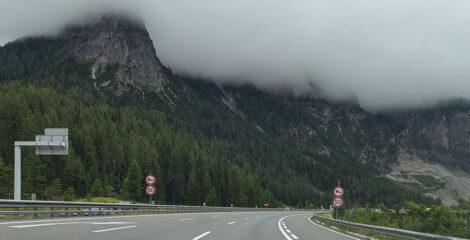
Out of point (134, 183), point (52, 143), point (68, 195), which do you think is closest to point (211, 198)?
point (134, 183)

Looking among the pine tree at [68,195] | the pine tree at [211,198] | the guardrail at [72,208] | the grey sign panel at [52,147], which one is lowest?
the pine tree at [211,198]

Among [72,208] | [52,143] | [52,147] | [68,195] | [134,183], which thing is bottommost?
[68,195]

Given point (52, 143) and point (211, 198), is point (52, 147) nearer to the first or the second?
point (52, 143)

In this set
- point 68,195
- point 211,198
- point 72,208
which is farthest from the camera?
point 211,198

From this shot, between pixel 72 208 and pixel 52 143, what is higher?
pixel 52 143

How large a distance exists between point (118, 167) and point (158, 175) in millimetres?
11319

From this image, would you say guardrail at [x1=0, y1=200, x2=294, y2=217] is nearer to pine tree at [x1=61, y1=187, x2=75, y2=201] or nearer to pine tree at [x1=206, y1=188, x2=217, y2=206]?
pine tree at [x1=61, y1=187, x2=75, y2=201]

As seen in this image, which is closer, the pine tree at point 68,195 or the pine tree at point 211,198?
the pine tree at point 68,195

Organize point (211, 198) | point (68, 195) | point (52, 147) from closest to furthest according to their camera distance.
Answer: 1. point (52, 147)
2. point (68, 195)
3. point (211, 198)

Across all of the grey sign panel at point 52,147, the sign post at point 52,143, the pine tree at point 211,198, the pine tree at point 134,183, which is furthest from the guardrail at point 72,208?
the pine tree at point 211,198

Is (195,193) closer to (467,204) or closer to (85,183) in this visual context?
(85,183)

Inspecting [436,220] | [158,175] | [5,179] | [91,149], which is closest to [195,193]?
[158,175]

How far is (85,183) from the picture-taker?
8400 centimetres

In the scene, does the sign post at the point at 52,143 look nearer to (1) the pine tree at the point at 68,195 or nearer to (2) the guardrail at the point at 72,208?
(2) the guardrail at the point at 72,208
